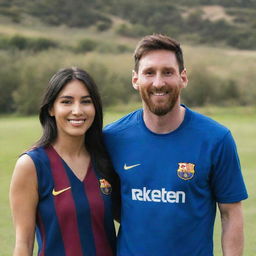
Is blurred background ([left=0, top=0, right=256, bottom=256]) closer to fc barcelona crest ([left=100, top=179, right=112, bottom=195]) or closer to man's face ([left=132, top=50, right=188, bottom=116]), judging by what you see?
fc barcelona crest ([left=100, top=179, right=112, bottom=195])

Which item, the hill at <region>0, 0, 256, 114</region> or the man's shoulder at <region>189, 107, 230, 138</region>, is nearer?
the man's shoulder at <region>189, 107, 230, 138</region>

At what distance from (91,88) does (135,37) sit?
91731 millimetres

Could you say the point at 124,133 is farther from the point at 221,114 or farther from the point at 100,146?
the point at 221,114

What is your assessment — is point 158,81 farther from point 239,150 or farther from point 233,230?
point 239,150

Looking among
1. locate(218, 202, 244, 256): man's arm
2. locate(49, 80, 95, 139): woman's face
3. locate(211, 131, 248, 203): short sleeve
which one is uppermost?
locate(49, 80, 95, 139): woman's face

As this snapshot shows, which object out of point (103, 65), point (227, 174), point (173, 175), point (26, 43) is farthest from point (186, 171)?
point (26, 43)

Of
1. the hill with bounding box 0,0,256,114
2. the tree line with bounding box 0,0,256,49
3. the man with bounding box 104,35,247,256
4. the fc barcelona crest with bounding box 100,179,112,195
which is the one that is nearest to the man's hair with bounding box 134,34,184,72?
the man with bounding box 104,35,247,256

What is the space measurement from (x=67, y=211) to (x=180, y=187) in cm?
65

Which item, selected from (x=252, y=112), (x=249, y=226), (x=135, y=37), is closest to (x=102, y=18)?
(x=135, y=37)

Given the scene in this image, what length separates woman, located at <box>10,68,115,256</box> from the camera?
3.48 metres

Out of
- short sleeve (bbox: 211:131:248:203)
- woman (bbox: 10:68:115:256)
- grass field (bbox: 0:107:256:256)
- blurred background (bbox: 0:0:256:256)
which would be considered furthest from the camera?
blurred background (bbox: 0:0:256:256)

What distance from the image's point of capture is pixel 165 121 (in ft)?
11.4

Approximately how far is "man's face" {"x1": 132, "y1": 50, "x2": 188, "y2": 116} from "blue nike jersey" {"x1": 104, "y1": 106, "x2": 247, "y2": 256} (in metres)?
0.17

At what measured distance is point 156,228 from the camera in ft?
11.2
